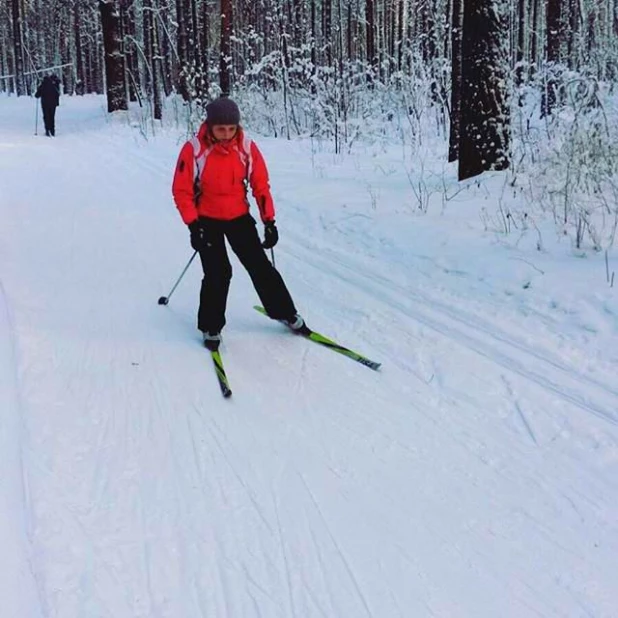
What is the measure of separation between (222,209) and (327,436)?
6.57 ft

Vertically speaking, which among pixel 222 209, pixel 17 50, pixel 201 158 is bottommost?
pixel 222 209

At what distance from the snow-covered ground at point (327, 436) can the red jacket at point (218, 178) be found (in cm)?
97

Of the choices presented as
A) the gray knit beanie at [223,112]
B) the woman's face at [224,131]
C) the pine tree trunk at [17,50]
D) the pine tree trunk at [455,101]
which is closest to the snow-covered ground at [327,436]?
the woman's face at [224,131]

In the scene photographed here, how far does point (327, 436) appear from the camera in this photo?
3865 mm

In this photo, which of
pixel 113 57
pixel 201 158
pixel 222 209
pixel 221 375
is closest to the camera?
pixel 221 375

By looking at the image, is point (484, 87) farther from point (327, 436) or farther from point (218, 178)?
point (327, 436)

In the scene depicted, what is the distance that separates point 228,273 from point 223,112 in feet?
3.81

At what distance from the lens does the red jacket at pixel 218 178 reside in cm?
489

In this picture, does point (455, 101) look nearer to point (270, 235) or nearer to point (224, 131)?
point (270, 235)

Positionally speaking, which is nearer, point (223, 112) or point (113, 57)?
point (223, 112)

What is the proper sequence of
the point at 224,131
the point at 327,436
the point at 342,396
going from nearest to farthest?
the point at 327,436 < the point at 342,396 < the point at 224,131

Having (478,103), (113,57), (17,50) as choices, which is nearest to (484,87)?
(478,103)

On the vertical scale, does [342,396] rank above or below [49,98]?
below

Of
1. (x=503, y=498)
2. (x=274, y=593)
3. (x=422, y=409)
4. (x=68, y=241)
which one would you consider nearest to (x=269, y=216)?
(x=422, y=409)
